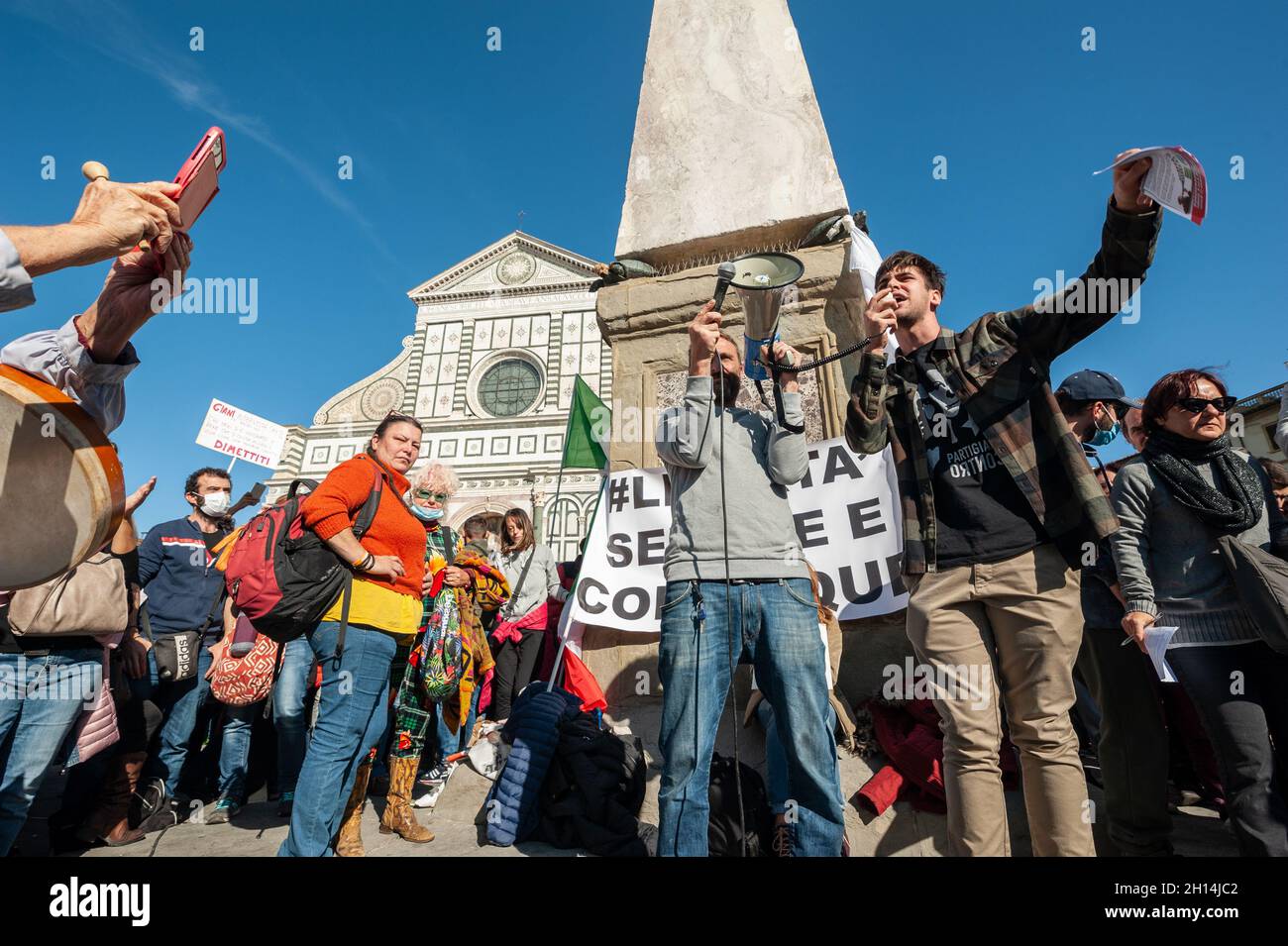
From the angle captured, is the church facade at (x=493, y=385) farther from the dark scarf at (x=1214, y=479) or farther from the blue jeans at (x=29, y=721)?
the dark scarf at (x=1214, y=479)

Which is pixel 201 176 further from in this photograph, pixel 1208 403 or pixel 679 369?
pixel 1208 403

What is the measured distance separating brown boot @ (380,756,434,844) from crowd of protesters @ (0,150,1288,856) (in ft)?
0.06

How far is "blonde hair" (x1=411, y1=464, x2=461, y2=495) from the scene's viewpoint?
3.89 meters

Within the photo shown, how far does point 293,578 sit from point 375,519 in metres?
0.40

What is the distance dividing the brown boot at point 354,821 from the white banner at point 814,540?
140cm

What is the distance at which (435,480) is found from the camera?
155 inches

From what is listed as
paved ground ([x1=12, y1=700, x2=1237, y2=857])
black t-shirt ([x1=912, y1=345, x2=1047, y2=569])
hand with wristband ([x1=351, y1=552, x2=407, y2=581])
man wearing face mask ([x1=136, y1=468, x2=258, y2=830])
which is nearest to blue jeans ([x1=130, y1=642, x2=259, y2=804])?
man wearing face mask ([x1=136, y1=468, x2=258, y2=830])

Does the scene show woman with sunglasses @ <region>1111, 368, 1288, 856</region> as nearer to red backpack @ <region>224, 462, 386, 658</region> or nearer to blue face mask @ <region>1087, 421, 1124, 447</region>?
blue face mask @ <region>1087, 421, 1124, 447</region>

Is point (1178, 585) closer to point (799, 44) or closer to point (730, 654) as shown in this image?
point (730, 654)

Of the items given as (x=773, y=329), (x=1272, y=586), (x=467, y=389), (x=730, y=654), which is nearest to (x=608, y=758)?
(x=730, y=654)

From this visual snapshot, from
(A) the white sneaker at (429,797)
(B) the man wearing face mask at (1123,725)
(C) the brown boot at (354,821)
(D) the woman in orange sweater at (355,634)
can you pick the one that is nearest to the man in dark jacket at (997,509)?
(B) the man wearing face mask at (1123,725)

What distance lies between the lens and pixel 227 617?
167 inches

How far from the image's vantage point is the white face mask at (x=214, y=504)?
4.57 m

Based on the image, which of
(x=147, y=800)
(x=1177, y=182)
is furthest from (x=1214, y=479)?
(x=147, y=800)
